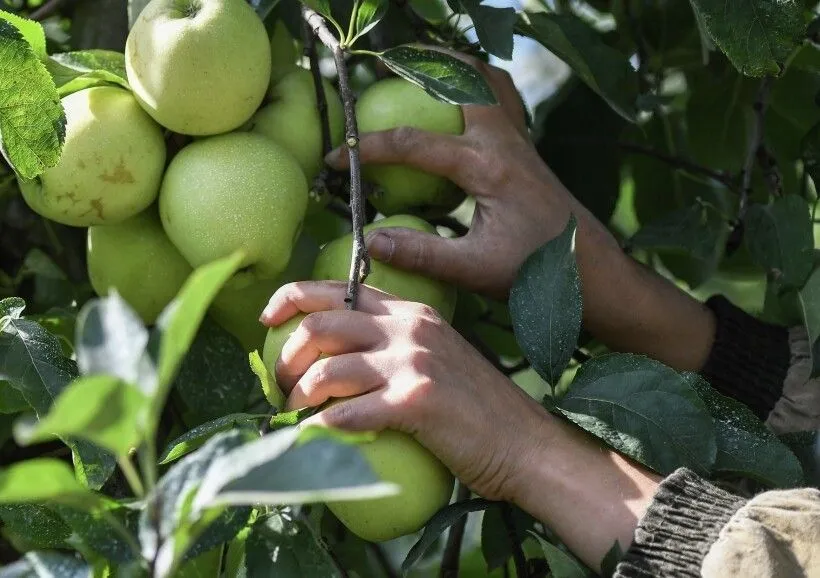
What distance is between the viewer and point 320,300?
88cm

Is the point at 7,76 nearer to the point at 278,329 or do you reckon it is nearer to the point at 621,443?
the point at 278,329

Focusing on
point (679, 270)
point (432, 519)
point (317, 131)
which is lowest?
point (679, 270)

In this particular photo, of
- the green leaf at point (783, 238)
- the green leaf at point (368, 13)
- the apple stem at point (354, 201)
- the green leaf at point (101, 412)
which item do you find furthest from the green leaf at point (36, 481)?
the green leaf at point (783, 238)

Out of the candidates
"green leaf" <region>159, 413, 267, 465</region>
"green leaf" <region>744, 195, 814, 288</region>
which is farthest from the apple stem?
"green leaf" <region>744, 195, 814, 288</region>

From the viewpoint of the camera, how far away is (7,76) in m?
0.87

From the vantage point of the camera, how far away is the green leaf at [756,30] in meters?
1.01

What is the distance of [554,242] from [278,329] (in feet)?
0.87

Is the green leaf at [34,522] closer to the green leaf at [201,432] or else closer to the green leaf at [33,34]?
the green leaf at [201,432]

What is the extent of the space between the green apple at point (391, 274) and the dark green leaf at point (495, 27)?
0.62 feet

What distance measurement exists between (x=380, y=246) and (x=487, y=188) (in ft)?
0.60

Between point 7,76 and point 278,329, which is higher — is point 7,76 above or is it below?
above

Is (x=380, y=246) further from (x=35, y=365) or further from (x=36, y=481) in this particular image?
(x=36, y=481)

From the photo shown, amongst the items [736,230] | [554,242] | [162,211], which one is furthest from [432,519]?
[736,230]

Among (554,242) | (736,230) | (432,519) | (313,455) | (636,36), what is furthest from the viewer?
(636,36)
